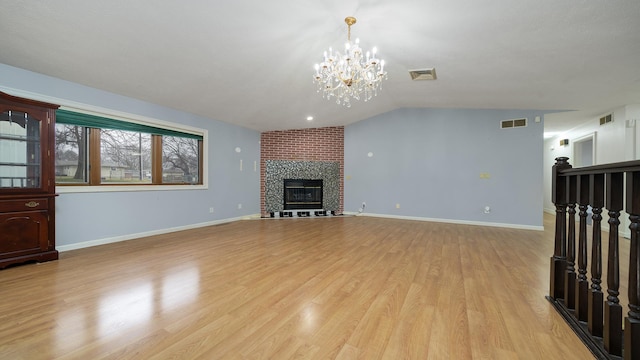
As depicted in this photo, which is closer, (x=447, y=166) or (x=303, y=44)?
(x=303, y=44)

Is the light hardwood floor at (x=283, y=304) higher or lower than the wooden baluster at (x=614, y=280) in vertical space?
lower

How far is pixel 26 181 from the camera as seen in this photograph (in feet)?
9.86

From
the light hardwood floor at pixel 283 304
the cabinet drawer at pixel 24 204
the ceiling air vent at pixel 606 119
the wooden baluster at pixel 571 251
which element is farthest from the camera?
the ceiling air vent at pixel 606 119

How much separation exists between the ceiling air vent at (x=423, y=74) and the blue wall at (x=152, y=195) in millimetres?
3969

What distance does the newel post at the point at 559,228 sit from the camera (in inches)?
79.6

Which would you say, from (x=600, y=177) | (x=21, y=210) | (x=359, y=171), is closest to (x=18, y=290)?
(x=21, y=210)

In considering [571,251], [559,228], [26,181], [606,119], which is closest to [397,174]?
[606,119]

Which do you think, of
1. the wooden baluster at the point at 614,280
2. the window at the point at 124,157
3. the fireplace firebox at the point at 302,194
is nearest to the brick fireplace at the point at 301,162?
the fireplace firebox at the point at 302,194

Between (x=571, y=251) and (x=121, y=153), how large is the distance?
219 inches

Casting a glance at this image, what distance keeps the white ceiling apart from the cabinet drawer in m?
1.53

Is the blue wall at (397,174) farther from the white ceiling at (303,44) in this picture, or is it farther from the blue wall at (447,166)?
the white ceiling at (303,44)

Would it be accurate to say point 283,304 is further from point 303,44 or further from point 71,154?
point 71,154

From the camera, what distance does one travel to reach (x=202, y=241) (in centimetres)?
408

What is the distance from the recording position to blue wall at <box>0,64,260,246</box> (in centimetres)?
346
